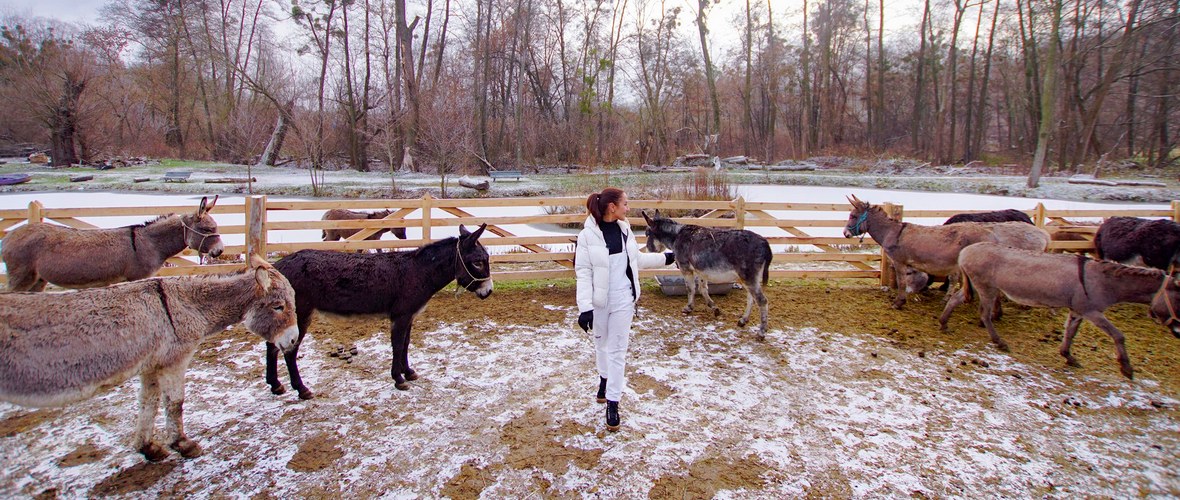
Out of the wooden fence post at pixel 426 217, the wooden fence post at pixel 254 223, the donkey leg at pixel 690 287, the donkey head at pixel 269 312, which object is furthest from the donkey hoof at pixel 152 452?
the donkey leg at pixel 690 287

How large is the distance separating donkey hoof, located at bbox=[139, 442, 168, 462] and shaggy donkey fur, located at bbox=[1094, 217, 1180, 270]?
1089 cm

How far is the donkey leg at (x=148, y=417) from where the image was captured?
10.6 feet

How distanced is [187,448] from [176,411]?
0.26m

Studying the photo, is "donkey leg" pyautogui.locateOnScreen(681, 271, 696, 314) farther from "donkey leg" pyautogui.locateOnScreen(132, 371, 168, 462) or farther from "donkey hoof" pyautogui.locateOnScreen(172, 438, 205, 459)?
"donkey leg" pyautogui.locateOnScreen(132, 371, 168, 462)

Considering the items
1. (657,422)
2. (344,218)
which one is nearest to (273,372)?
(657,422)

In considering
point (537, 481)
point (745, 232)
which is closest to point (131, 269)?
point (537, 481)

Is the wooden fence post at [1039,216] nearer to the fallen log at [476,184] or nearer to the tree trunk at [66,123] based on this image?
the fallen log at [476,184]

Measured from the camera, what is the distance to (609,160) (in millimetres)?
29031

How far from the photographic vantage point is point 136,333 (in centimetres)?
301

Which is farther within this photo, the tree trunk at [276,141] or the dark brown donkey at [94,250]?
the tree trunk at [276,141]

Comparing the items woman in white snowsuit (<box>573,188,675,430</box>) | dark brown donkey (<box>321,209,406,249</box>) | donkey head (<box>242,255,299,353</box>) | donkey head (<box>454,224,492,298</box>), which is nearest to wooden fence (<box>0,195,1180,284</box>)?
dark brown donkey (<box>321,209,406,249</box>)

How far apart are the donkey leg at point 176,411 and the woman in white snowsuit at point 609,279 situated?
2.66 metres

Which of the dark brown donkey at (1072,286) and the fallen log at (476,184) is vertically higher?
the fallen log at (476,184)

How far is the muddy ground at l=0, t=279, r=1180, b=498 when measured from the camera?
3.20 meters
